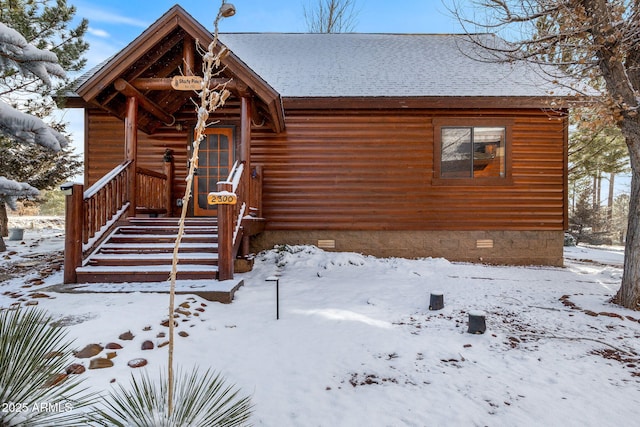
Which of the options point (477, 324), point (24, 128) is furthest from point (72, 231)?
point (477, 324)

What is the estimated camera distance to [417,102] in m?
7.53

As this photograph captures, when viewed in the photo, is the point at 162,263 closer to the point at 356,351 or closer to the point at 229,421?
the point at 356,351

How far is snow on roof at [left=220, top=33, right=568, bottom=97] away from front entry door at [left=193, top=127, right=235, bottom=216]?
1862 millimetres

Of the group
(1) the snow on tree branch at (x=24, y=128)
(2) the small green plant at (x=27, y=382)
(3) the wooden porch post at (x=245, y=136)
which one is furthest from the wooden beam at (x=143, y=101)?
(2) the small green plant at (x=27, y=382)

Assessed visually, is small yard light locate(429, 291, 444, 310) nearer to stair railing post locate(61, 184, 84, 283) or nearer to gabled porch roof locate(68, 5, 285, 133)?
gabled porch roof locate(68, 5, 285, 133)

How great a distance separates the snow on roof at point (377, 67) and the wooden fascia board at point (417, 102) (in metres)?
0.19

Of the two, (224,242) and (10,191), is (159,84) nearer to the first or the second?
(10,191)

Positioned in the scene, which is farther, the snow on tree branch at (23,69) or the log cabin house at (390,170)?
the log cabin house at (390,170)

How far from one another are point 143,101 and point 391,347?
622 centimetres

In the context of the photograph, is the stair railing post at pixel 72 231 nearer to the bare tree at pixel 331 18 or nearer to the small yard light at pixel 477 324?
the small yard light at pixel 477 324

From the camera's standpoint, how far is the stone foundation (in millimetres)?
7898

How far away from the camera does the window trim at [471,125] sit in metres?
7.91

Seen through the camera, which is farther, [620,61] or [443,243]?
[443,243]

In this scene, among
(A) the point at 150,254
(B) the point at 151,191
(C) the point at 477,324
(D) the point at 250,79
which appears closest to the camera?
(C) the point at 477,324
